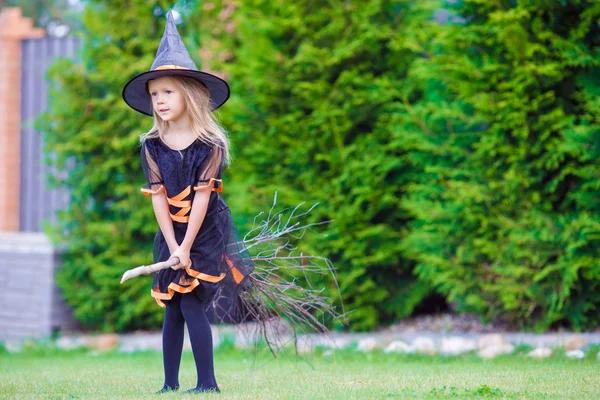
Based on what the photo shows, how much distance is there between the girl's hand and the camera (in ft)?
11.3

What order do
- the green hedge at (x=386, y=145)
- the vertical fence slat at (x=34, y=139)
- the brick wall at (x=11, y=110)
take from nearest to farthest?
1. the green hedge at (x=386, y=145)
2. the vertical fence slat at (x=34, y=139)
3. the brick wall at (x=11, y=110)

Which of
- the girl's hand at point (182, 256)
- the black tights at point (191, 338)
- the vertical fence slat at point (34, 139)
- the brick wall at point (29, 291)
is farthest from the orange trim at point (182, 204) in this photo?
the vertical fence slat at point (34, 139)

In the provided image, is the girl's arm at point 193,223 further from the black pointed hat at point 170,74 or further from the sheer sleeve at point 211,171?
the black pointed hat at point 170,74

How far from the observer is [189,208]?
3.58 meters

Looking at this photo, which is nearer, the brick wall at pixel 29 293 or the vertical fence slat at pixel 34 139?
the brick wall at pixel 29 293

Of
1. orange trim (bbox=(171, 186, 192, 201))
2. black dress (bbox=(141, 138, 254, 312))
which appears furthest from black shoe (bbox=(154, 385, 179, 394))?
orange trim (bbox=(171, 186, 192, 201))

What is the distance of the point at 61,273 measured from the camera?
25.4ft

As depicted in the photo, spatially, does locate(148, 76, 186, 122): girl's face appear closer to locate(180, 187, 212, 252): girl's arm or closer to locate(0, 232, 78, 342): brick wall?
locate(180, 187, 212, 252): girl's arm

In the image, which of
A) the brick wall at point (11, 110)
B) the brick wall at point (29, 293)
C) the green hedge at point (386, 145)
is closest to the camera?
the green hedge at point (386, 145)

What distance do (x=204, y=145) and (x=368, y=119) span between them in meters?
3.26

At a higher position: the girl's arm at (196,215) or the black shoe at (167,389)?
the girl's arm at (196,215)

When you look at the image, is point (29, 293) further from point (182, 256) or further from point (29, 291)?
point (182, 256)

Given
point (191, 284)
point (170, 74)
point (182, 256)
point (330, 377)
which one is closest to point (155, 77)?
point (170, 74)

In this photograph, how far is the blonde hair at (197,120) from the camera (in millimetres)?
3678
